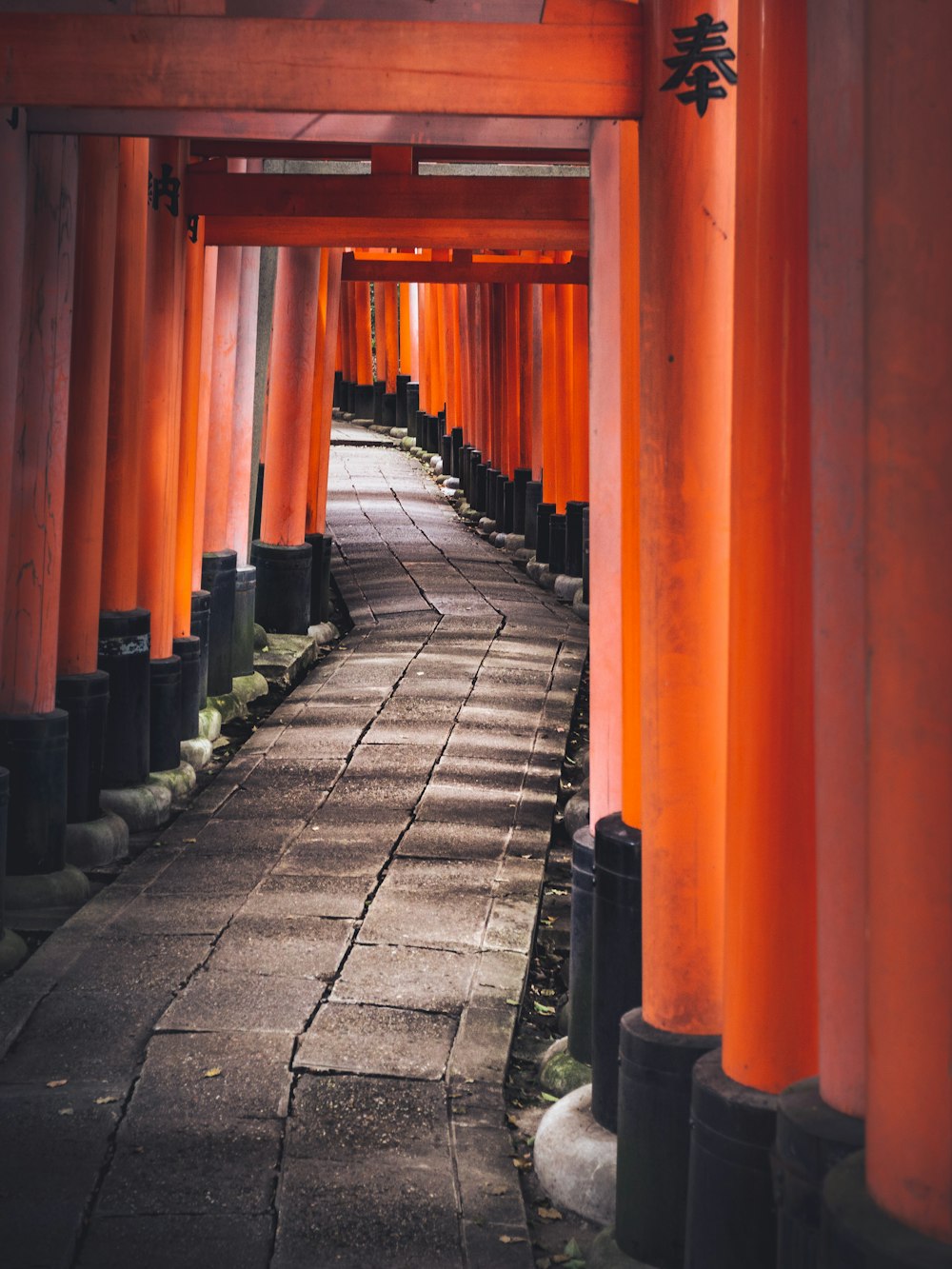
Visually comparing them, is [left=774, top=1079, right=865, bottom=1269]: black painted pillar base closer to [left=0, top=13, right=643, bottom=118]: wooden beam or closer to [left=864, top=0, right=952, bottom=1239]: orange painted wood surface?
[left=864, top=0, right=952, bottom=1239]: orange painted wood surface

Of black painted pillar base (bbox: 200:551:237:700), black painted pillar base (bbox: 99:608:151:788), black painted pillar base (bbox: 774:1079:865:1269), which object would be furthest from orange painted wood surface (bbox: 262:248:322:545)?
black painted pillar base (bbox: 774:1079:865:1269)

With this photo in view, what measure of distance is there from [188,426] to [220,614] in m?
1.84

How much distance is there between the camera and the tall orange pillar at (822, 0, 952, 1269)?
1970mm

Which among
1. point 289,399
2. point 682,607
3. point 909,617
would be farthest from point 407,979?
point 289,399

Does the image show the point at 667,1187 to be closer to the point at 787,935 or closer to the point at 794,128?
the point at 787,935

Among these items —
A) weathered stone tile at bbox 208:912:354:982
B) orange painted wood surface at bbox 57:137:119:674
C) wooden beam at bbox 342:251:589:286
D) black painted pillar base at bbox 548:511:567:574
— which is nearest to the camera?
weathered stone tile at bbox 208:912:354:982

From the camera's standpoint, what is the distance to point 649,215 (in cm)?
330

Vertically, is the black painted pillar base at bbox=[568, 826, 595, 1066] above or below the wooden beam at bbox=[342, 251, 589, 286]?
below

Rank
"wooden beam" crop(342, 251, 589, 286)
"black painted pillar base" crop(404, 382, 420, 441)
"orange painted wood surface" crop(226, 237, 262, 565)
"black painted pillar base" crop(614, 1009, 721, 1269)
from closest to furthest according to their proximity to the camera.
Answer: "black painted pillar base" crop(614, 1009, 721, 1269) → "orange painted wood surface" crop(226, 237, 262, 565) → "wooden beam" crop(342, 251, 589, 286) → "black painted pillar base" crop(404, 382, 420, 441)

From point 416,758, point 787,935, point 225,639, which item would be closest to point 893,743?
point 787,935

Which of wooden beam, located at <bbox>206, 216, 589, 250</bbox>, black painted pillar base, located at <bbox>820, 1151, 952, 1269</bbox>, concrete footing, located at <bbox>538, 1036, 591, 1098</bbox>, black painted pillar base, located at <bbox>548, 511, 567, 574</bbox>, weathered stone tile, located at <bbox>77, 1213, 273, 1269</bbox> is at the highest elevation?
wooden beam, located at <bbox>206, 216, 589, 250</bbox>

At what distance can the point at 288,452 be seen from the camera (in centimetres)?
1189

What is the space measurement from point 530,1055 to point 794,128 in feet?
9.78

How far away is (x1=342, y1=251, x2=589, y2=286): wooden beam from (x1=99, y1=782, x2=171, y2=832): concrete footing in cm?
646
